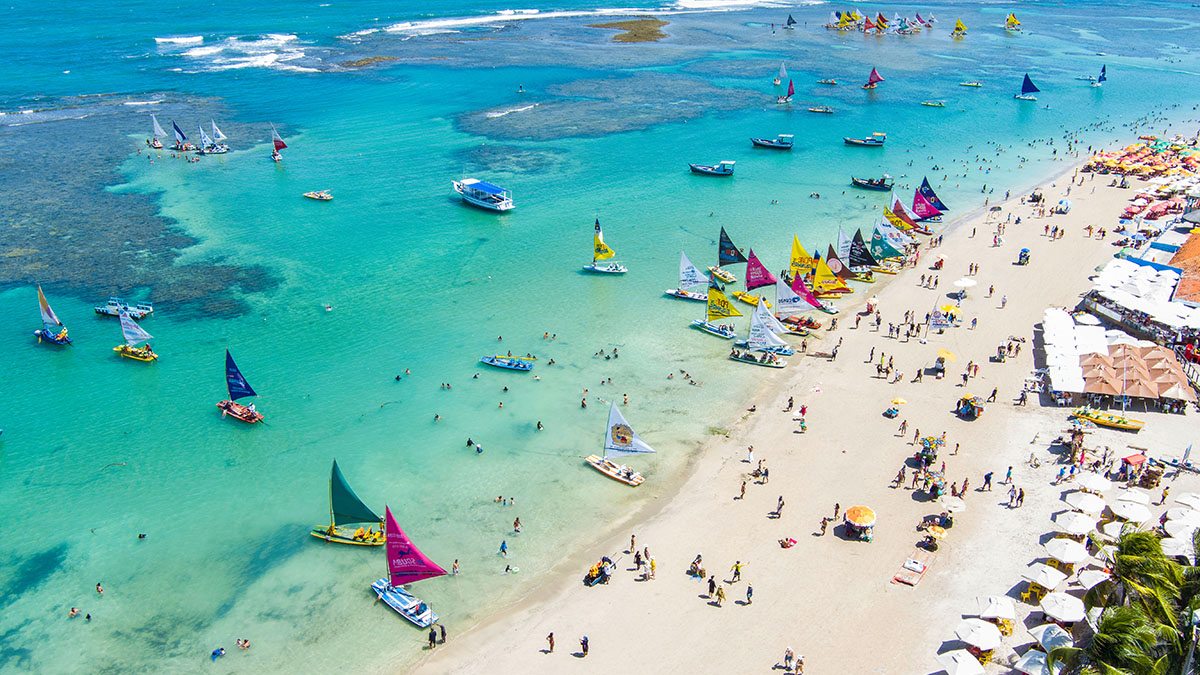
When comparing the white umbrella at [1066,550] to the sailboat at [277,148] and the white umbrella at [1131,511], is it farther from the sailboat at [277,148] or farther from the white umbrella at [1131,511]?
the sailboat at [277,148]

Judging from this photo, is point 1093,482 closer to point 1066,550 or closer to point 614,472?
point 1066,550

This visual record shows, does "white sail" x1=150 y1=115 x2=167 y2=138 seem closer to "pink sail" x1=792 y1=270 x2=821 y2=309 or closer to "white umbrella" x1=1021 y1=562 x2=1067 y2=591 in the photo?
"pink sail" x1=792 y1=270 x2=821 y2=309

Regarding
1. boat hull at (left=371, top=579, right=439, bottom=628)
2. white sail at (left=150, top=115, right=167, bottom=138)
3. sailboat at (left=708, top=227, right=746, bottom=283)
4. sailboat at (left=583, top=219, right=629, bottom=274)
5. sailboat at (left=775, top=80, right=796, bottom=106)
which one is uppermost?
sailboat at (left=775, top=80, right=796, bottom=106)

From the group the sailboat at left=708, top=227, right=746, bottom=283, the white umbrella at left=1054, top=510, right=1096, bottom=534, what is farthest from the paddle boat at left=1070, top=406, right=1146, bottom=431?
the sailboat at left=708, top=227, right=746, bottom=283

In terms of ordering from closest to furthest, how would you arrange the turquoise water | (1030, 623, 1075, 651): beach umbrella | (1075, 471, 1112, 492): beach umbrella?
(1030, 623, 1075, 651): beach umbrella → the turquoise water → (1075, 471, 1112, 492): beach umbrella

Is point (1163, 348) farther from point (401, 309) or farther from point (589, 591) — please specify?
point (401, 309)

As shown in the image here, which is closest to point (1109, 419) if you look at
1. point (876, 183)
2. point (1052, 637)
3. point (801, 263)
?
point (1052, 637)
